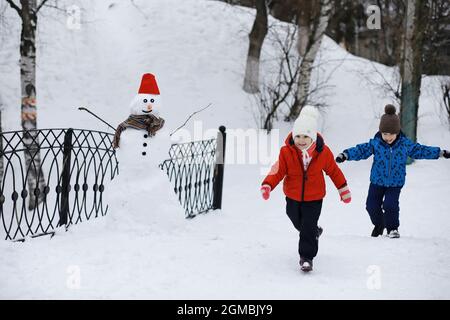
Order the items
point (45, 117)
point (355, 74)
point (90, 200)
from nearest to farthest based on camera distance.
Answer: point (90, 200) → point (45, 117) → point (355, 74)

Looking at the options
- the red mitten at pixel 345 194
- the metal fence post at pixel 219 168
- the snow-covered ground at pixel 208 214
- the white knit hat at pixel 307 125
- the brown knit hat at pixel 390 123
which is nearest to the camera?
the snow-covered ground at pixel 208 214

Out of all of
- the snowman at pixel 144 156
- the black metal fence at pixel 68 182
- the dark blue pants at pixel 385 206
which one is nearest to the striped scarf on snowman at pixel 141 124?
Answer: the snowman at pixel 144 156

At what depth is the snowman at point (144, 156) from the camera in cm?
501

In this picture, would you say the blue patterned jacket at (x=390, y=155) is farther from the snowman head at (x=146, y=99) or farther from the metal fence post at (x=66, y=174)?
the metal fence post at (x=66, y=174)

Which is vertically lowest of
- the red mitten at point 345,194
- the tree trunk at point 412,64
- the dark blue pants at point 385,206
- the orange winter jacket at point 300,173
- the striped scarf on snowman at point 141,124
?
the dark blue pants at point 385,206

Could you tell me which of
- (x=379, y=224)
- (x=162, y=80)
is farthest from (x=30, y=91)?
(x=379, y=224)

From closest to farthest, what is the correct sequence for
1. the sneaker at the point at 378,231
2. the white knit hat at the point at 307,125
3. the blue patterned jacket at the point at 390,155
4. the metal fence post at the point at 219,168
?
the white knit hat at the point at 307,125
the blue patterned jacket at the point at 390,155
the sneaker at the point at 378,231
the metal fence post at the point at 219,168

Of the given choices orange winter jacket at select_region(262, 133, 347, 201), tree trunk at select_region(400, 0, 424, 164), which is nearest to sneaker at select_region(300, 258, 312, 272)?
orange winter jacket at select_region(262, 133, 347, 201)

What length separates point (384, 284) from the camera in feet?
12.8

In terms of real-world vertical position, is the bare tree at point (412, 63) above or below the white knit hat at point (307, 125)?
above

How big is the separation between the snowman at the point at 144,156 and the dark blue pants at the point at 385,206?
7.25 feet

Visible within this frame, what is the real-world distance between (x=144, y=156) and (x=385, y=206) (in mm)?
2542

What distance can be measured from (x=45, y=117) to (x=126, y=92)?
213 centimetres
